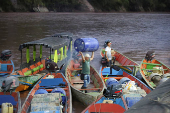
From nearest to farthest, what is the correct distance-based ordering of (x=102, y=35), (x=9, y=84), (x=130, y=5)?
(x=9, y=84) < (x=102, y=35) < (x=130, y=5)

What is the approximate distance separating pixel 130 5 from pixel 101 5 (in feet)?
47.3

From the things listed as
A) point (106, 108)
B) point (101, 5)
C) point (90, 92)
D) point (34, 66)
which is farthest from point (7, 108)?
point (101, 5)

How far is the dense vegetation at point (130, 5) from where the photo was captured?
119 meters

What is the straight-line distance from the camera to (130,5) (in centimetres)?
12488

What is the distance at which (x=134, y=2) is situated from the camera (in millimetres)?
122750

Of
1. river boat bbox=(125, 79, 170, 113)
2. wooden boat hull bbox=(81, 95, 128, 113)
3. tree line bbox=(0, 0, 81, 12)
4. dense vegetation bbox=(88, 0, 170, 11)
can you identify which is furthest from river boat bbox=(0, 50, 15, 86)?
dense vegetation bbox=(88, 0, 170, 11)

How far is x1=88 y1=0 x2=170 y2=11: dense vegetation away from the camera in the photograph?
11912 cm

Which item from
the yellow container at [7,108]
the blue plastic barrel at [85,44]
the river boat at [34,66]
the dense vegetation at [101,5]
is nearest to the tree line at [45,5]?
the dense vegetation at [101,5]

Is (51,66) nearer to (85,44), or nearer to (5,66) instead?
(5,66)

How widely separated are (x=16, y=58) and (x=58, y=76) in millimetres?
9856

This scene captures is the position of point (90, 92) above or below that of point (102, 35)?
below

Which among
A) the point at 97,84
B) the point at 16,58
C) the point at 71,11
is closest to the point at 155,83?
the point at 97,84

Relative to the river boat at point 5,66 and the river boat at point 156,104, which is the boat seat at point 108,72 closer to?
the river boat at point 5,66

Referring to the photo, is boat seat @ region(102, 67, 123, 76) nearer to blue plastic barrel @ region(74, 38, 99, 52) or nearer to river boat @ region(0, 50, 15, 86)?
blue plastic barrel @ region(74, 38, 99, 52)
